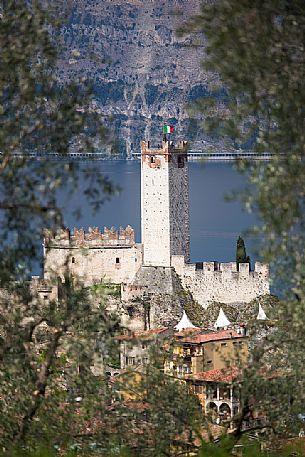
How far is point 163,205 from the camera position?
43031 mm

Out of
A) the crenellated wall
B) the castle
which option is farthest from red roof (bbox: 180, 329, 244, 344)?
the castle

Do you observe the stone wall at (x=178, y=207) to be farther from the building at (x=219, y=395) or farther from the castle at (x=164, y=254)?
the building at (x=219, y=395)

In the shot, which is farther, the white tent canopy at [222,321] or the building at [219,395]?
the white tent canopy at [222,321]

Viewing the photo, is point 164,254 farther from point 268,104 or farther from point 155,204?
point 268,104

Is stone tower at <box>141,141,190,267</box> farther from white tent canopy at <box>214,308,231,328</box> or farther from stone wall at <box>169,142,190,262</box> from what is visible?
white tent canopy at <box>214,308,231,328</box>

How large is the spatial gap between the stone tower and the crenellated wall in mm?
1360

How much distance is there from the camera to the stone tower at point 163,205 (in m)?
42.7

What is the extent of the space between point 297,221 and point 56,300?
7.43ft

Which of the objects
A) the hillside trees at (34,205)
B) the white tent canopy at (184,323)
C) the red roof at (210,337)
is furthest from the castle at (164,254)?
the hillside trees at (34,205)

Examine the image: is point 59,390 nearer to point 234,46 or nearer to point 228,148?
point 228,148

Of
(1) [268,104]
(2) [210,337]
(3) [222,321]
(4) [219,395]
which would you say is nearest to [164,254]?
(3) [222,321]

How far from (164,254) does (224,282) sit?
8.56ft

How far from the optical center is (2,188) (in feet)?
→ 32.1

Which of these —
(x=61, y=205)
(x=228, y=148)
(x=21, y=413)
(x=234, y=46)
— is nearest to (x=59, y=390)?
(x=21, y=413)
